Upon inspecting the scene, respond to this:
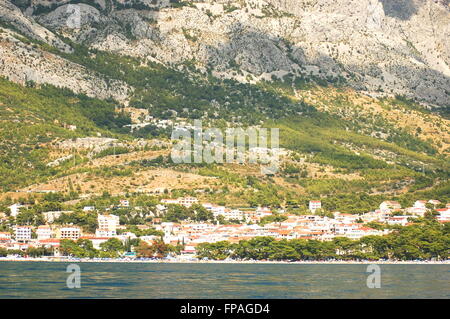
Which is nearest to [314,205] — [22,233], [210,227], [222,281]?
[210,227]

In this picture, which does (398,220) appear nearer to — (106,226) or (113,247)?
(106,226)

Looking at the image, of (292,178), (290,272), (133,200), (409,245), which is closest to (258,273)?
(290,272)

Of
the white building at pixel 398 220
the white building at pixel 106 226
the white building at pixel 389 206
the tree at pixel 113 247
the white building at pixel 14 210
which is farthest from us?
the white building at pixel 389 206

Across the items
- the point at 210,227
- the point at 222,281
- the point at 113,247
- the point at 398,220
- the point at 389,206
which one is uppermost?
→ the point at 389,206

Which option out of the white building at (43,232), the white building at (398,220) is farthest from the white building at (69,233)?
the white building at (398,220)

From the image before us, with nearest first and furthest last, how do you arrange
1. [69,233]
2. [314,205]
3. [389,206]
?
[69,233], [314,205], [389,206]

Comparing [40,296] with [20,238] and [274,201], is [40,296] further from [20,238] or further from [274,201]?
[274,201]

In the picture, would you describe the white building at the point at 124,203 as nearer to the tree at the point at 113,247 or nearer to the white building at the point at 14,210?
the white building at the point at 14,210
